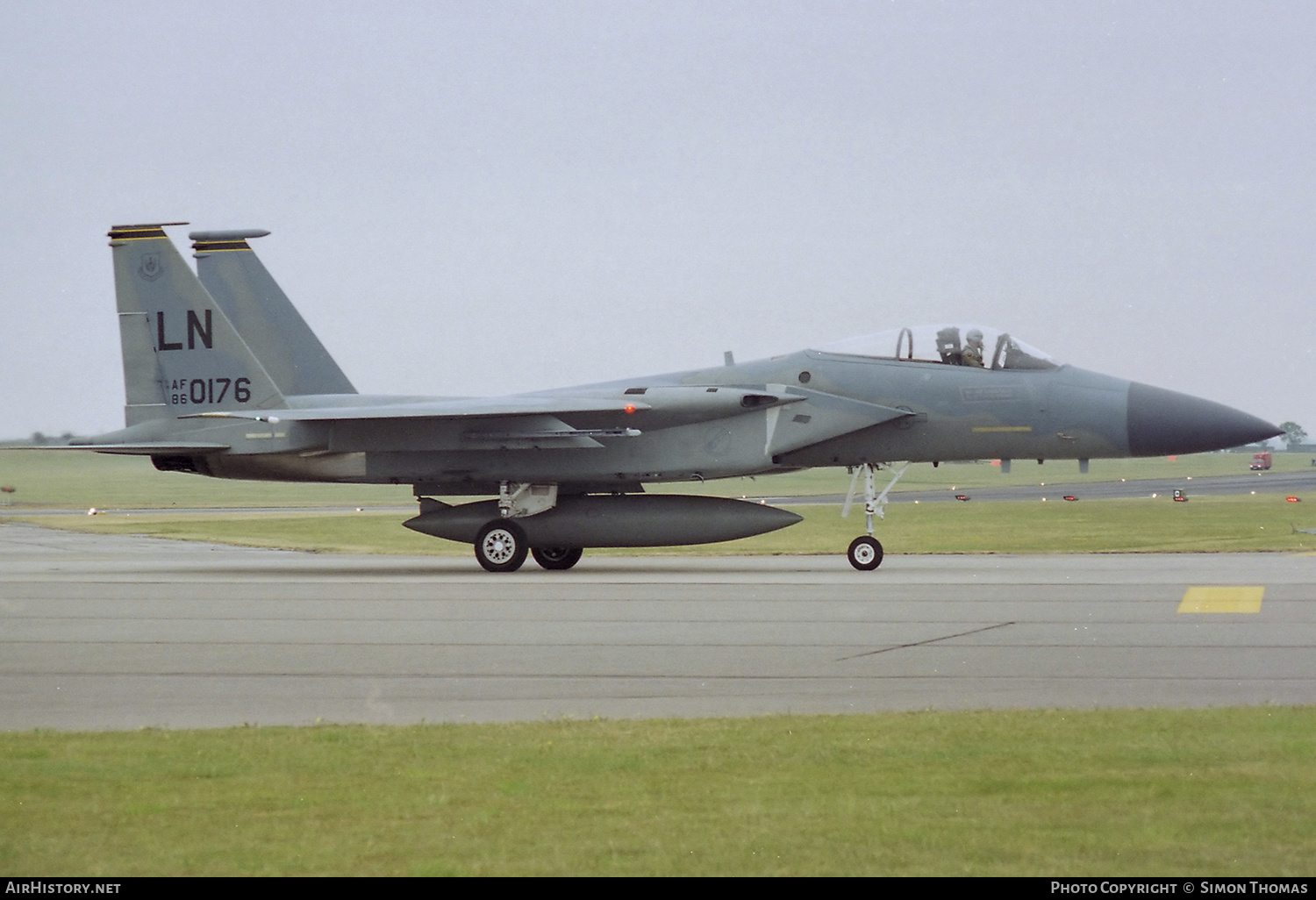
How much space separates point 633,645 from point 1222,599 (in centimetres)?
598

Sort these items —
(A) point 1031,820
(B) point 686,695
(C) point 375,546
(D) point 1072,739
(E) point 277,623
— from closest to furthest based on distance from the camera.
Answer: (A) point 1031,820 → (D) point 1072,739 → (B) point 686,695 → (E) point 277,623 → (C) point 375,546

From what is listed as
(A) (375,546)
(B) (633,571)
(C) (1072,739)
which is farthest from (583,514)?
(C) (1072,739)

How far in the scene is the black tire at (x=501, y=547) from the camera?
60.8ft

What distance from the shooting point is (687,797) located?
521 cm

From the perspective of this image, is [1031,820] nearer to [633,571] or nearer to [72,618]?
[72,618]

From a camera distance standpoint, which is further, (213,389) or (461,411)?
(213,389)

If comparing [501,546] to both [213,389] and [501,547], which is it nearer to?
[501,547]

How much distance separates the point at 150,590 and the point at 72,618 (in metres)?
2.76

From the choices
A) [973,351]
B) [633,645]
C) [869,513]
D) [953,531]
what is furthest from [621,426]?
[633,645]

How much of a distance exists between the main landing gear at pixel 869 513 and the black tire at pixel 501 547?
4307 millimetres

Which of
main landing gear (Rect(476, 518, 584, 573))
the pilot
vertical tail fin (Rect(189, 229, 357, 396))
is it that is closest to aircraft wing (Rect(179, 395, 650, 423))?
main landing gear (Rect(476, 518, 584, 573))

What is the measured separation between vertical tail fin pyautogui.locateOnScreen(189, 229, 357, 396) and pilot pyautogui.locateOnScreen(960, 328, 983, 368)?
30.7 ft

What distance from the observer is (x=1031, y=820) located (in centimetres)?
477
